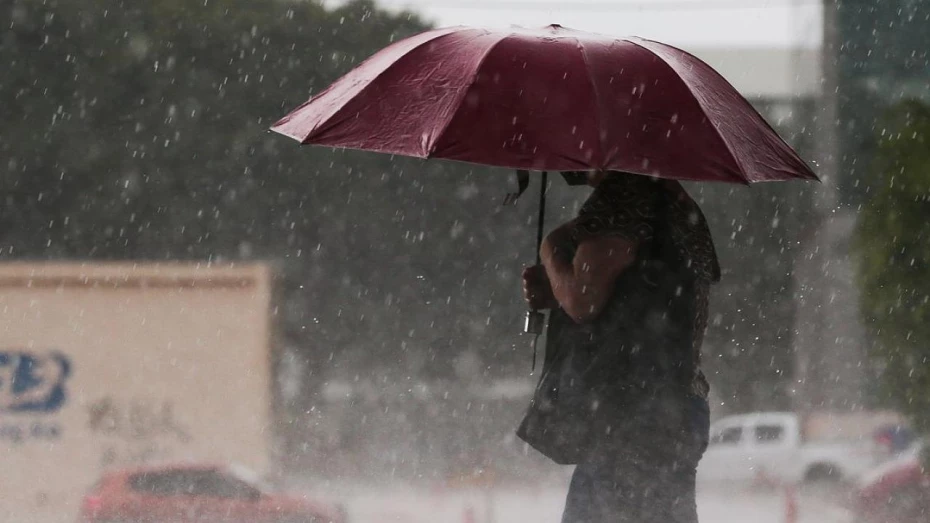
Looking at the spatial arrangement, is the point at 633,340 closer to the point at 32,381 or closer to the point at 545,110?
the point at 545,110

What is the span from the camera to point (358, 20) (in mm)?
8266

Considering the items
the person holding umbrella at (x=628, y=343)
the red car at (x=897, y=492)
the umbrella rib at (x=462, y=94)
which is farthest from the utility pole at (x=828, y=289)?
the umbrella rib at (x=462, y=94)

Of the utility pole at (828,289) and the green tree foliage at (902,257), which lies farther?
the utility pole at (828,289)

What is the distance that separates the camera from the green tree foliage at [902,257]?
246 inches

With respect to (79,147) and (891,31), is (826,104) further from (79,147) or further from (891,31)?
(79,147)

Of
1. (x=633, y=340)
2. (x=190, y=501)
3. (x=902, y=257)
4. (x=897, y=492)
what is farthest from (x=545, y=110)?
(x=897, y=492)

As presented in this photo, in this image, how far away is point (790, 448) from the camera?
298 inches

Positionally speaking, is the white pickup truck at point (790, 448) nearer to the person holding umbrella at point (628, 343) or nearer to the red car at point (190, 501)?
the red car at point (190, 501)

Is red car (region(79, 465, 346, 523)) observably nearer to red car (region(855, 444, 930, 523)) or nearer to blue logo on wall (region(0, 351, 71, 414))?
blue logo on wall (region(0, 351, 71, 414))

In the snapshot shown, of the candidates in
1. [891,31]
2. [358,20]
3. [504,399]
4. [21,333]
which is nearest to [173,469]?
[21,333]

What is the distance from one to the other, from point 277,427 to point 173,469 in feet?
2.52

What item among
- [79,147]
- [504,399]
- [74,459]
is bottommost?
[74,459]

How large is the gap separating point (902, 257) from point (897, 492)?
151 cm

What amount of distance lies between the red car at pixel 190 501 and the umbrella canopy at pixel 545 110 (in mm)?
4385
